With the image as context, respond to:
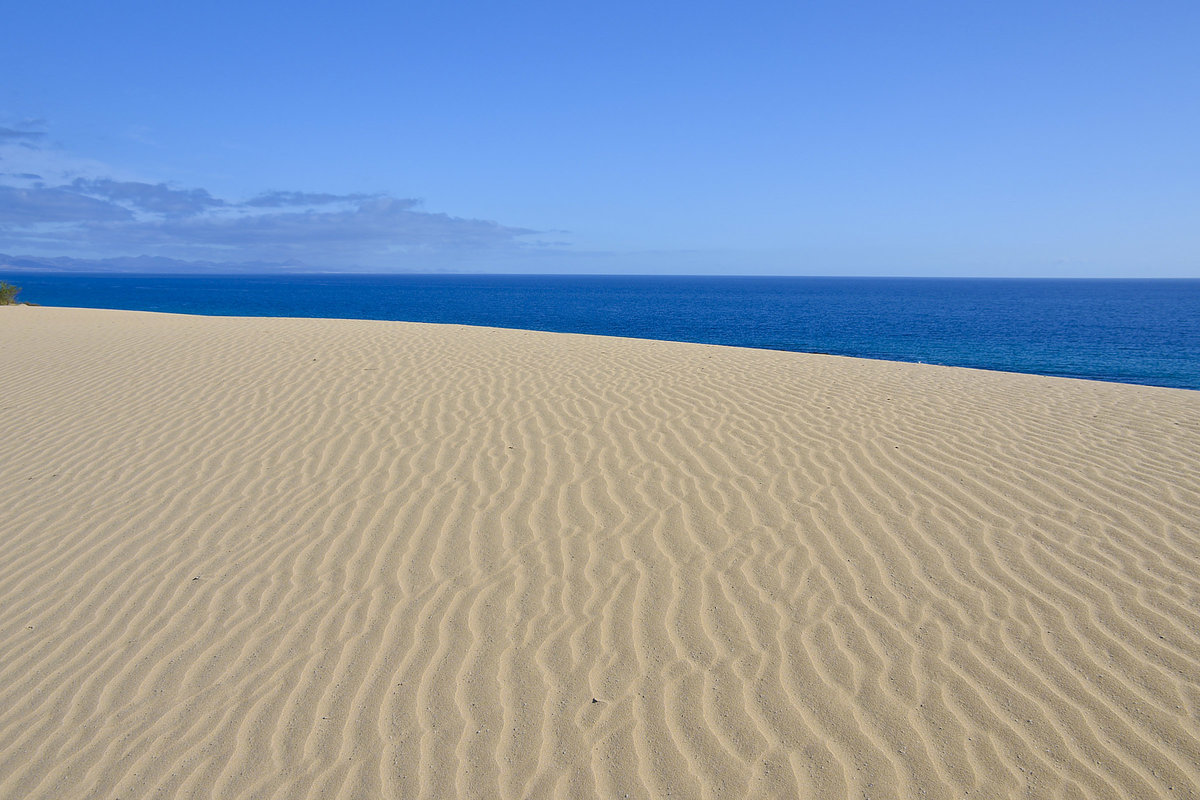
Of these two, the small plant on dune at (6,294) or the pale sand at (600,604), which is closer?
the pale sand at (600,604)

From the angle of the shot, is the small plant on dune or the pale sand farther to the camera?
the small plant on dune

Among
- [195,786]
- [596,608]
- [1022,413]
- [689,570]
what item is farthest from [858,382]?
[195,786]

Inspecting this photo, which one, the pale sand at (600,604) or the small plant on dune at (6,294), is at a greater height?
the small plant on dune at (6,294)

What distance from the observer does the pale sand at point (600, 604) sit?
2947mm

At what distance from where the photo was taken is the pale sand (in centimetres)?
295

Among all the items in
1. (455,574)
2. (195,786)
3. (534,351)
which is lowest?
(195,786)

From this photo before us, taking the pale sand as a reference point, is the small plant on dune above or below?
above

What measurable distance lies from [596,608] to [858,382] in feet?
23.7

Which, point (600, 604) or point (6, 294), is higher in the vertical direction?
point (6, 294)

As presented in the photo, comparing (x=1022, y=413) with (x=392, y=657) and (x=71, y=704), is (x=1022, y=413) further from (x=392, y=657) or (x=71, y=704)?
(x=71, y=704)

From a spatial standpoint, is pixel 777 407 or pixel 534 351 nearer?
pixel 777 407

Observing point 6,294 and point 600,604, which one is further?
point 6,294

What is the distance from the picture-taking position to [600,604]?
4016 mm

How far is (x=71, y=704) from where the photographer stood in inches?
134
